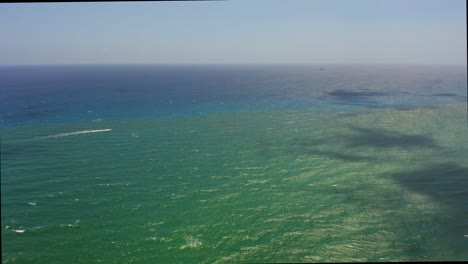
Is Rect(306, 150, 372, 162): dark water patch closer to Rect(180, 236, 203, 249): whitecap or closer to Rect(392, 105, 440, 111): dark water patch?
Rect(180, 236, 203, 249): whitecap

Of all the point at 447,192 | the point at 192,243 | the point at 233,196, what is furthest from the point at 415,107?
the point at 192,243

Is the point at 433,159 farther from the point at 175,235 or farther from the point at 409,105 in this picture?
the point at 409,105

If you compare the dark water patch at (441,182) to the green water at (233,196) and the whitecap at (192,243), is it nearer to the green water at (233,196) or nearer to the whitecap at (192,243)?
the green water at (233,196)

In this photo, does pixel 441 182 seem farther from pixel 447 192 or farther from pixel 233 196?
pixel 233 196

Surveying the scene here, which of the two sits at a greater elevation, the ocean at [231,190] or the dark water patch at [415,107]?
the dark water patch at [415,107]

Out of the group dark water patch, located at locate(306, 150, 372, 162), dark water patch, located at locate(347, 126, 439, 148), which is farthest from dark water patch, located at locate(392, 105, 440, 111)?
dark water patch, located at locate(306, 150, 372, 162)

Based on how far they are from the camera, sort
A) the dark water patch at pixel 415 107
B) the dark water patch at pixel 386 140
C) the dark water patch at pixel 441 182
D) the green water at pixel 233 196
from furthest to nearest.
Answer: the dark water patch at pixel 415 107, the dark water patch at pixel 386 140, the dark water patch at pixel 441 182, the green water at pixel 233 196

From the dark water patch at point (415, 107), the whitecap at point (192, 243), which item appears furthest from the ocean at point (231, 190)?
the dark water patch at point (415, 107)
